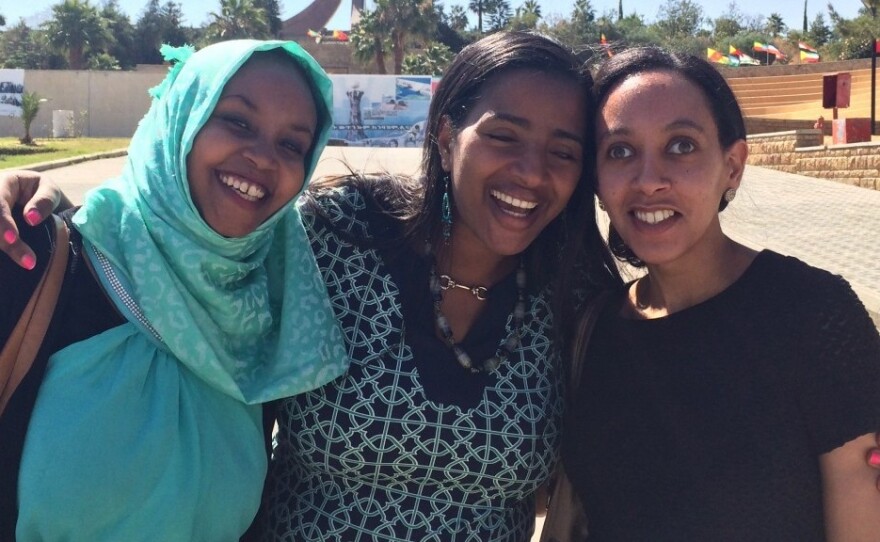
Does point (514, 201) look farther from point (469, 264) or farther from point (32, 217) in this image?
point (32, 217)

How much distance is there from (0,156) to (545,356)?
77.3 ft

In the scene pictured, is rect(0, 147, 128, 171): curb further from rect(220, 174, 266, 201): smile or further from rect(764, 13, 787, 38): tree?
rect(764, 13, 787, 38): tree

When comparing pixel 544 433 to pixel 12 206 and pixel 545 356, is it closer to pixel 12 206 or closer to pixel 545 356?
pixel 545 356

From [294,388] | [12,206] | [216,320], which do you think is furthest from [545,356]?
[12,206]

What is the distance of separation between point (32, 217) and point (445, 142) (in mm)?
1140

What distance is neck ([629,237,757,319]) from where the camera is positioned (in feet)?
6.51

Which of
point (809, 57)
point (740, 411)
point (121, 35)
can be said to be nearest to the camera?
point (740, 411)

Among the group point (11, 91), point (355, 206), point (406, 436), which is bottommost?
point (406, 436)

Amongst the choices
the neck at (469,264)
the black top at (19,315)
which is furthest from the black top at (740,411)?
the black top at (19,315)

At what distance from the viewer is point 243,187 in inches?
78.2

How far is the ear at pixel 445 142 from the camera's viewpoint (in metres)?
2.41

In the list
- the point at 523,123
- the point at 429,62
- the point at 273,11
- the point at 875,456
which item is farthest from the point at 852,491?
the point at 273,11

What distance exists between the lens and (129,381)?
179 cm

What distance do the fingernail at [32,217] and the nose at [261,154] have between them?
474 millimetres
